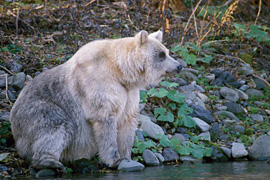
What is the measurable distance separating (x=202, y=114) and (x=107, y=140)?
10.0 ft

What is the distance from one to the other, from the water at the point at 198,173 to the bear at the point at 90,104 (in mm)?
478

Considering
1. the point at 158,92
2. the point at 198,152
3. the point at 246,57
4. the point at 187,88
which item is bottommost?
the point at 198,152

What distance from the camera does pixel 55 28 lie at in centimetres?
1085

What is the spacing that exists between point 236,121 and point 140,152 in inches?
119

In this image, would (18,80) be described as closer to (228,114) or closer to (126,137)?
(126,137)


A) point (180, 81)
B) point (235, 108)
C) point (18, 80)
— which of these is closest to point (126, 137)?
point (18, 80)

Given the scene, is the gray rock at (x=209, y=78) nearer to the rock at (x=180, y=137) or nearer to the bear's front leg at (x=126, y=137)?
the rock at (x=180, y=137)

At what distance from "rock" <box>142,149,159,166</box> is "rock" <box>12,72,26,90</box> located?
2.91 metres

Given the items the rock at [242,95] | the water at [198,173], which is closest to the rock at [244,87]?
the rock at [242,95]

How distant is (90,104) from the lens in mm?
6004

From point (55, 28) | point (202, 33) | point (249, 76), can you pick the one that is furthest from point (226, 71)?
point (55, 28)

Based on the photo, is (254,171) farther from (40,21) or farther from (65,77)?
(40,21)

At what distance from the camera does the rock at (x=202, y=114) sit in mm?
8391

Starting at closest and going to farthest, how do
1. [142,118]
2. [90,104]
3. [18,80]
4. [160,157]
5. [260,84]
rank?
[90,104] < [160,157] < [142,118] < [18,80] < [260,84]
